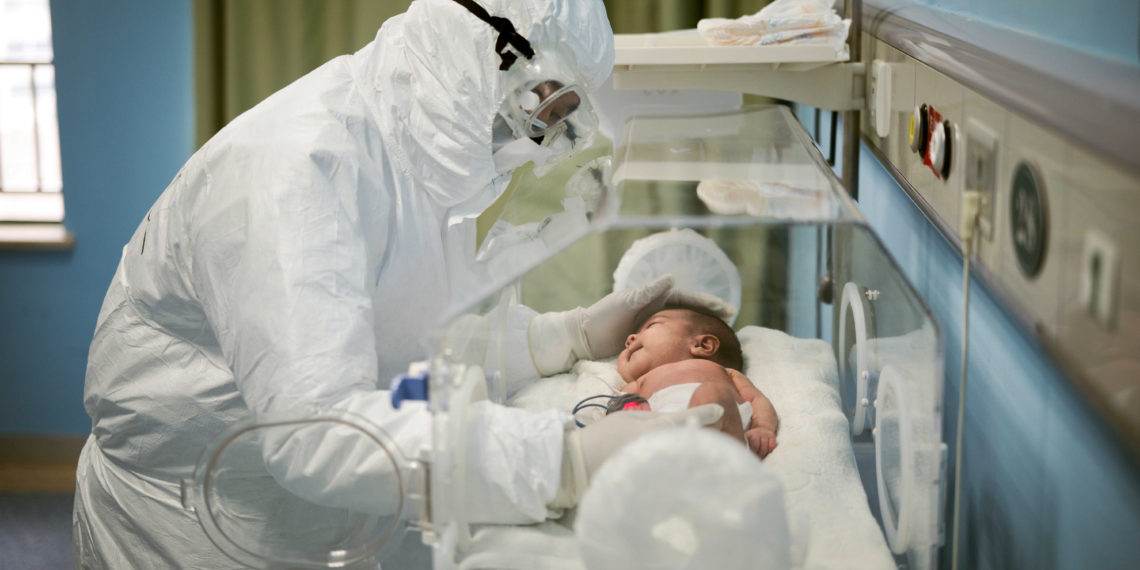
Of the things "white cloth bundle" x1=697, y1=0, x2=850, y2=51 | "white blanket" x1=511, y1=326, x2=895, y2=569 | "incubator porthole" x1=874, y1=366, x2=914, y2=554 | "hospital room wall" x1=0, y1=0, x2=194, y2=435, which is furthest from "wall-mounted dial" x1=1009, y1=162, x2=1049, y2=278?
"hospital room wall" x1=0, y1=0, x2=194, y2=435

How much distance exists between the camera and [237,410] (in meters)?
1.52

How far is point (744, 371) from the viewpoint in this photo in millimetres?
1853

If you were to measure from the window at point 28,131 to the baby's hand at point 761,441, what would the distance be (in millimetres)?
2759

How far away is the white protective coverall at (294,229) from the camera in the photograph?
1.30 metres

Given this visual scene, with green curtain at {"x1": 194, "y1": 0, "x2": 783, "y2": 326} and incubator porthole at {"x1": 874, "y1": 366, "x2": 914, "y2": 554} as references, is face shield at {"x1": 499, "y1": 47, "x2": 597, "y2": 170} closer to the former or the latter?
incubator porthole at {"x1": 874, "y1": 366, "x2": 914, "y2": 554}

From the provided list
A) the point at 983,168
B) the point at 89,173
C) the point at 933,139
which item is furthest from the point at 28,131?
the point at 983,168

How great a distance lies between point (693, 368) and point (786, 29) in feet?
2.54

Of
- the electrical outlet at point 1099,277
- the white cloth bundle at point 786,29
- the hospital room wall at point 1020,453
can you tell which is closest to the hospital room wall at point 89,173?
the white cloth bundle at point 786,29

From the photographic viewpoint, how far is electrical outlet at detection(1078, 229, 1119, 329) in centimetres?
75

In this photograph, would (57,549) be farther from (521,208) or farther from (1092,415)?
(1092,415)

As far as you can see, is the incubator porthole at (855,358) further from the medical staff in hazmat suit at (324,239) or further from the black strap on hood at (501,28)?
the black strap on hood at (501,28)

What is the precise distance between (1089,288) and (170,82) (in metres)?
3.12

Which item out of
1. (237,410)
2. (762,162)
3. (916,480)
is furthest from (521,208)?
(916,480)

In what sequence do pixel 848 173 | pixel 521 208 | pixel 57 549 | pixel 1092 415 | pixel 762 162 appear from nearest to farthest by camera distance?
pixel 1092 415, pixel 762 162, pixel 521 208, pixel 848 173, pixel 57 549
